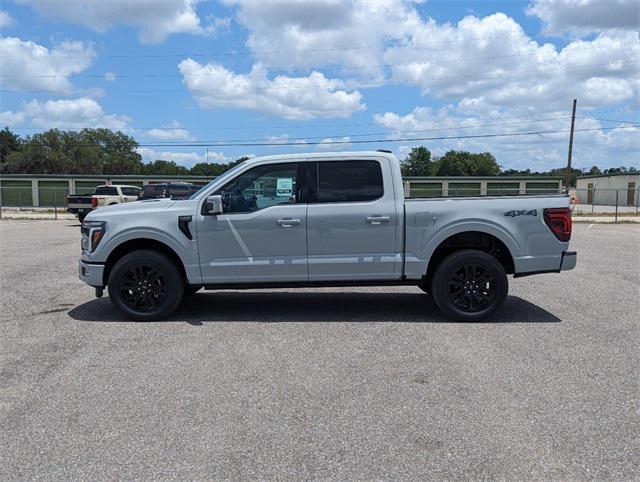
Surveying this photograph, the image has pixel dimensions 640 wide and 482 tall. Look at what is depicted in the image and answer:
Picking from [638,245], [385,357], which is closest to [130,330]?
[385,357]

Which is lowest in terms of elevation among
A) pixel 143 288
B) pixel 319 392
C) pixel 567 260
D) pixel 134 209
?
pixel 319 392

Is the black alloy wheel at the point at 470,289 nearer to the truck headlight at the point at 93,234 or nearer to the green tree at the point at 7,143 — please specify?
the truck headlight at the point at 93,234

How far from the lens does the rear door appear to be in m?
6.41

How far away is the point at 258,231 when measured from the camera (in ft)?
21.1

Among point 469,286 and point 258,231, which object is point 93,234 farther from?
point 469,286

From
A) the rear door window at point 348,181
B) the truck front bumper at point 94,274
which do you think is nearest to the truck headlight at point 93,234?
the truck front bumper at point 94,274

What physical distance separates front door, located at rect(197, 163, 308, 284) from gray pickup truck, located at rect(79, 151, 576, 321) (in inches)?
0.5

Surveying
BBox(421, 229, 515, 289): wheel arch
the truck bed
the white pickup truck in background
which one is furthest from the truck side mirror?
the white pickup truck in background

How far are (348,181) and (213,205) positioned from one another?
1610 mm

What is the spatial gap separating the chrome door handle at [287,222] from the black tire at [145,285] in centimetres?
136

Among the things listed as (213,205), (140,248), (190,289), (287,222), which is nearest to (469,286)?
(287,222)

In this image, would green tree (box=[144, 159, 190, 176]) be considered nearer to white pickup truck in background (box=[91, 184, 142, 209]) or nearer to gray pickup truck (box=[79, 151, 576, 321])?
white pickup truck in background (box=[91, 184, 142, 209])

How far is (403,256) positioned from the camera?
21.3ft

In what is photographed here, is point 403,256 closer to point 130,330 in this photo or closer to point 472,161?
point 130,330
